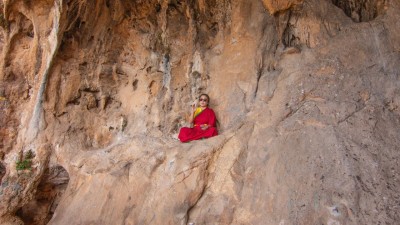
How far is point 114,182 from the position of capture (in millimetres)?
4430

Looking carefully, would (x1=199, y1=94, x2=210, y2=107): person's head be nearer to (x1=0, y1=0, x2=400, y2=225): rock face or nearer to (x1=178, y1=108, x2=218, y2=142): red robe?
(x1=178, y1=108, x2=218, y2=142): red robe

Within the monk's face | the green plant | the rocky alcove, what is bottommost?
the rocky alcove

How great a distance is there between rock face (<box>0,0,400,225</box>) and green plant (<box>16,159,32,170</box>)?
15mm

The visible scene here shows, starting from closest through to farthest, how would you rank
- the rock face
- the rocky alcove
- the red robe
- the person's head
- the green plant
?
the rock face → the red robe → the person's head → the green plant → the rocky alcove

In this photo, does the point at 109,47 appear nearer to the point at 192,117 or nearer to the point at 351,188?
the point at 192,117

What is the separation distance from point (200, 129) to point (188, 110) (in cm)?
71

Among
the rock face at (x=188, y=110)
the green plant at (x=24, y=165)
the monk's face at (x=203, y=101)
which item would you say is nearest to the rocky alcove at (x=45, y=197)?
the rock face at (x=188, y=110)

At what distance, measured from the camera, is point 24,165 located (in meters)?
4.92

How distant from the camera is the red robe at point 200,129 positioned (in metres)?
4.44

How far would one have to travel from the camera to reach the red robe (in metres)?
4.44

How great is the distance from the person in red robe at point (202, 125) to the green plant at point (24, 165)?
8.54ft

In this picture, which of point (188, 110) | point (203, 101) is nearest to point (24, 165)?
point (188, 110)

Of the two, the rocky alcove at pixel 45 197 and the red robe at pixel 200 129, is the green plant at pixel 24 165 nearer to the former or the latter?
the rocky alcove at pixel 45 197

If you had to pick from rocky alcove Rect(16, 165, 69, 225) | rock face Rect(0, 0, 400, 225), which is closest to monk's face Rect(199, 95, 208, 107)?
rock face Rect(0, 0, 400, 225)
